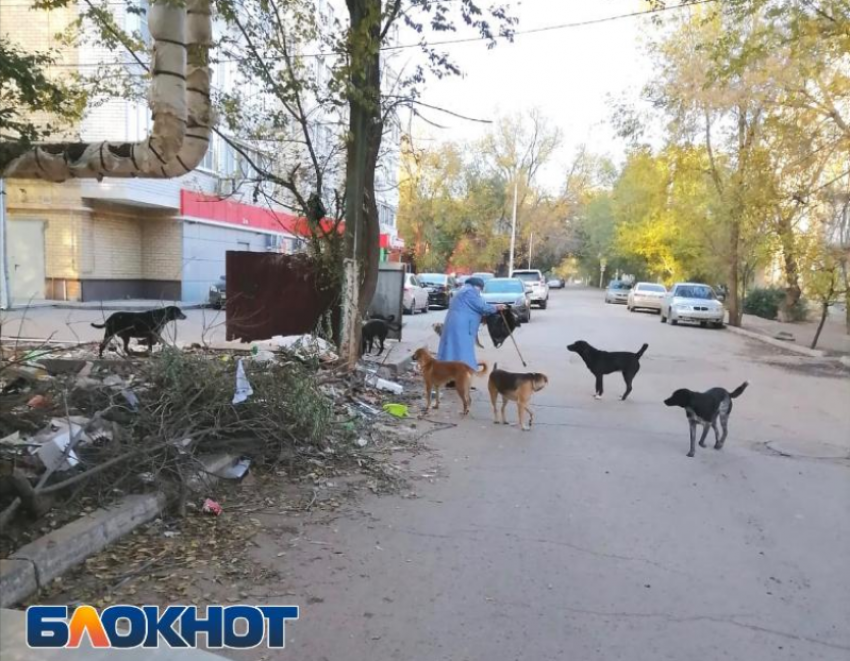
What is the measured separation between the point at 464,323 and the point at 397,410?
1.95 m

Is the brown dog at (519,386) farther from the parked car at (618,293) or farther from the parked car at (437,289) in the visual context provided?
the parked car at (618,293)

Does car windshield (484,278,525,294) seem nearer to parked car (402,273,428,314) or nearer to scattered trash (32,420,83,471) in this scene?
parked car (402,273,428,314)

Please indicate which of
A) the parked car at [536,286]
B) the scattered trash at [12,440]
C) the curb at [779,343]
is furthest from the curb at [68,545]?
the parked car at [536,286]

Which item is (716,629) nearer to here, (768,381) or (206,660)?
(206,660)

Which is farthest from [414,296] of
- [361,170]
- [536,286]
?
[361,170]

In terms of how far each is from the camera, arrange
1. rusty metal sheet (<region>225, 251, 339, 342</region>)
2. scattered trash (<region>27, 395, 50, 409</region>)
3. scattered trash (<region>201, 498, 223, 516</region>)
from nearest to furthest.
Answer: scattered trash (<region>201, 498, 223, 516</region>), scattered trash (<region>27, 395, 50, 409</region>), rusty metal sheet (<region>225, 251, 339, 342</region>)

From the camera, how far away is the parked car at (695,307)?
24594mm

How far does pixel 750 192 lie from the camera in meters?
17.8

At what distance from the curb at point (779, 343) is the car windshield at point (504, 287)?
774 cm

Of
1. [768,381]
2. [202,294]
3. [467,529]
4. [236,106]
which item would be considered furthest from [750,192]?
[202,294]

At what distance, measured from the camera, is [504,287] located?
965 inches

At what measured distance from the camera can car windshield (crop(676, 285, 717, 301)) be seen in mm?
25642

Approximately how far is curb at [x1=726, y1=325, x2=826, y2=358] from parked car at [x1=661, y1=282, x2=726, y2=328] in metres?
0.76

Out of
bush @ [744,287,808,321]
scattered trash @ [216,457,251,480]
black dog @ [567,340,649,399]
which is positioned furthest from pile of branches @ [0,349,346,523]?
bush @ [744,287,808,321]
